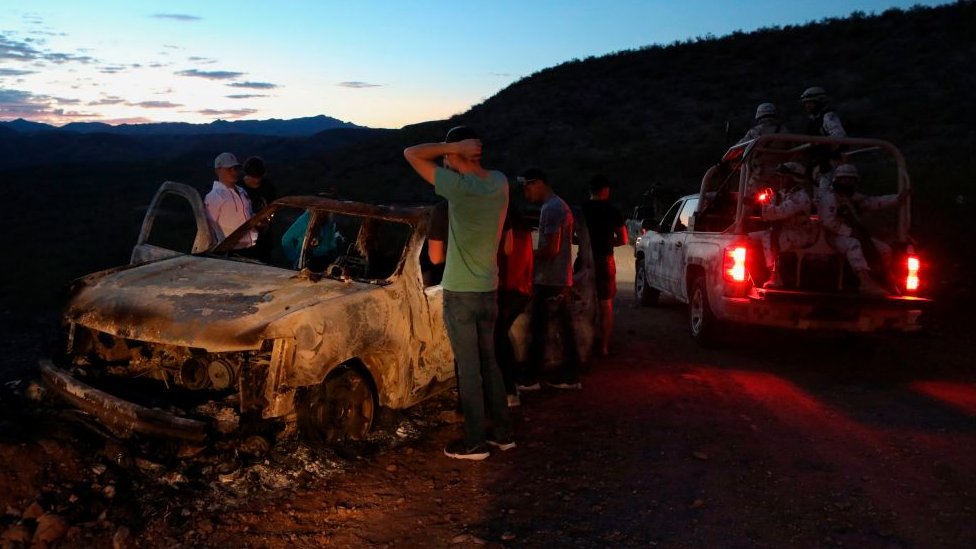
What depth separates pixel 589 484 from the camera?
444 centimetres

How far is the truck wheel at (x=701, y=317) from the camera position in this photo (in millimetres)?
7992

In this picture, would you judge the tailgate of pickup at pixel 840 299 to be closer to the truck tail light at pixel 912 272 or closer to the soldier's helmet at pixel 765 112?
the truck tail light at pixel 912 272

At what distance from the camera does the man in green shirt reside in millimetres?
4312

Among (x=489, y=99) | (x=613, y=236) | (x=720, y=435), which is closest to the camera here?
(x=720, y=435)

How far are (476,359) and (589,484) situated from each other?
0.98 meters

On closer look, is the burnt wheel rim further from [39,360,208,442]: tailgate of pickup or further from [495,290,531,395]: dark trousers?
[495,290,531,395]: dark trousers

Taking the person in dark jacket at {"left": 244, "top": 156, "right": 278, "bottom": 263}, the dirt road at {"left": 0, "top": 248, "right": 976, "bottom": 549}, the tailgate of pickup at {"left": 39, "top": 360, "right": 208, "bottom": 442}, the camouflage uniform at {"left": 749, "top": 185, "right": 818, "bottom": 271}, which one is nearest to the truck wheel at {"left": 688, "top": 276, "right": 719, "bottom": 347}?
the camouflage uniform at {"left": 749, "top": 185, "right": 818, "bottom": 271}

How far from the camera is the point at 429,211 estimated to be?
548 cm

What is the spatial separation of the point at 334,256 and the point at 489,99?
43.5 meters

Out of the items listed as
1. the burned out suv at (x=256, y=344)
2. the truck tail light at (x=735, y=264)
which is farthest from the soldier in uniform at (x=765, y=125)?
the burned out suv at (x=256, y=344)

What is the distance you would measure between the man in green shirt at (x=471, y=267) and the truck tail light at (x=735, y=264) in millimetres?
3383

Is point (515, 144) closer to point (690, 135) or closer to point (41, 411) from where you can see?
point (690, 135)

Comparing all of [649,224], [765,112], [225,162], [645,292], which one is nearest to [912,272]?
[765,112]

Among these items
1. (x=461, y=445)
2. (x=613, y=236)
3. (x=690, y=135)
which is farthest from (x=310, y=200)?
(x=690, y=135)
